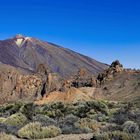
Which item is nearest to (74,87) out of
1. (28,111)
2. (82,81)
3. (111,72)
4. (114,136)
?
(111,72)

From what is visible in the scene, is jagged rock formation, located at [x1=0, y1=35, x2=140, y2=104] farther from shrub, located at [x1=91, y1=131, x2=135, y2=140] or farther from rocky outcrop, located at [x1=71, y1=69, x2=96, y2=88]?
shrub, located at [x1=91, y1=131, x2=135, y2=140]

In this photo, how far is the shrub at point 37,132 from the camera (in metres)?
19.4

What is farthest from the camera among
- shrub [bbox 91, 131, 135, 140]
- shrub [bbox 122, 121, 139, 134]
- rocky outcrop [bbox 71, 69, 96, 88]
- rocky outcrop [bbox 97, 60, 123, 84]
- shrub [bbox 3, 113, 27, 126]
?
rocky outcrop [bbox 71, 69, 96, 88]

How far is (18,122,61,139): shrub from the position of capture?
1944cm

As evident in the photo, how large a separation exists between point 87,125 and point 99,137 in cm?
651

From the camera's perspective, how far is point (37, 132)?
1964 centimetres

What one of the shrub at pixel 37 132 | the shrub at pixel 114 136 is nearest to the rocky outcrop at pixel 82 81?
the shrub at pixel 37 132

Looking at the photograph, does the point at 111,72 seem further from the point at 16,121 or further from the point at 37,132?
the point at 37,132

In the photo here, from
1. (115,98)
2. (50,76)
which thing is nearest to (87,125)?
(115,98)

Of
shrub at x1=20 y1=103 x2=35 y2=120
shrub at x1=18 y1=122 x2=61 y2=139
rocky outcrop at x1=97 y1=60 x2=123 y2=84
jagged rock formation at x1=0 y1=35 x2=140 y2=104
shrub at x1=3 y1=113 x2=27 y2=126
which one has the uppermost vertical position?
rocky outcrop at x1=97 y1=60 x2=123 y2=84

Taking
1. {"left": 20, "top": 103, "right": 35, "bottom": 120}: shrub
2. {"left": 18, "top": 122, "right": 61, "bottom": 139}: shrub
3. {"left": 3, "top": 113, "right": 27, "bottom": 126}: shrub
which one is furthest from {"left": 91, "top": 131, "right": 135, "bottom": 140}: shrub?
{"left": 20, "top": 103, "right": 35, "bottom": 120}: shrub

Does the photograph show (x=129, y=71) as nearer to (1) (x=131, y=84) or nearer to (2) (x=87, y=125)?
(1) (x=131, y=84)

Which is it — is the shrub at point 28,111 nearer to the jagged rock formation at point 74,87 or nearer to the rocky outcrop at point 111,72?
the jagged rock formation at point 74,87

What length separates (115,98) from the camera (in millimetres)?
85562
